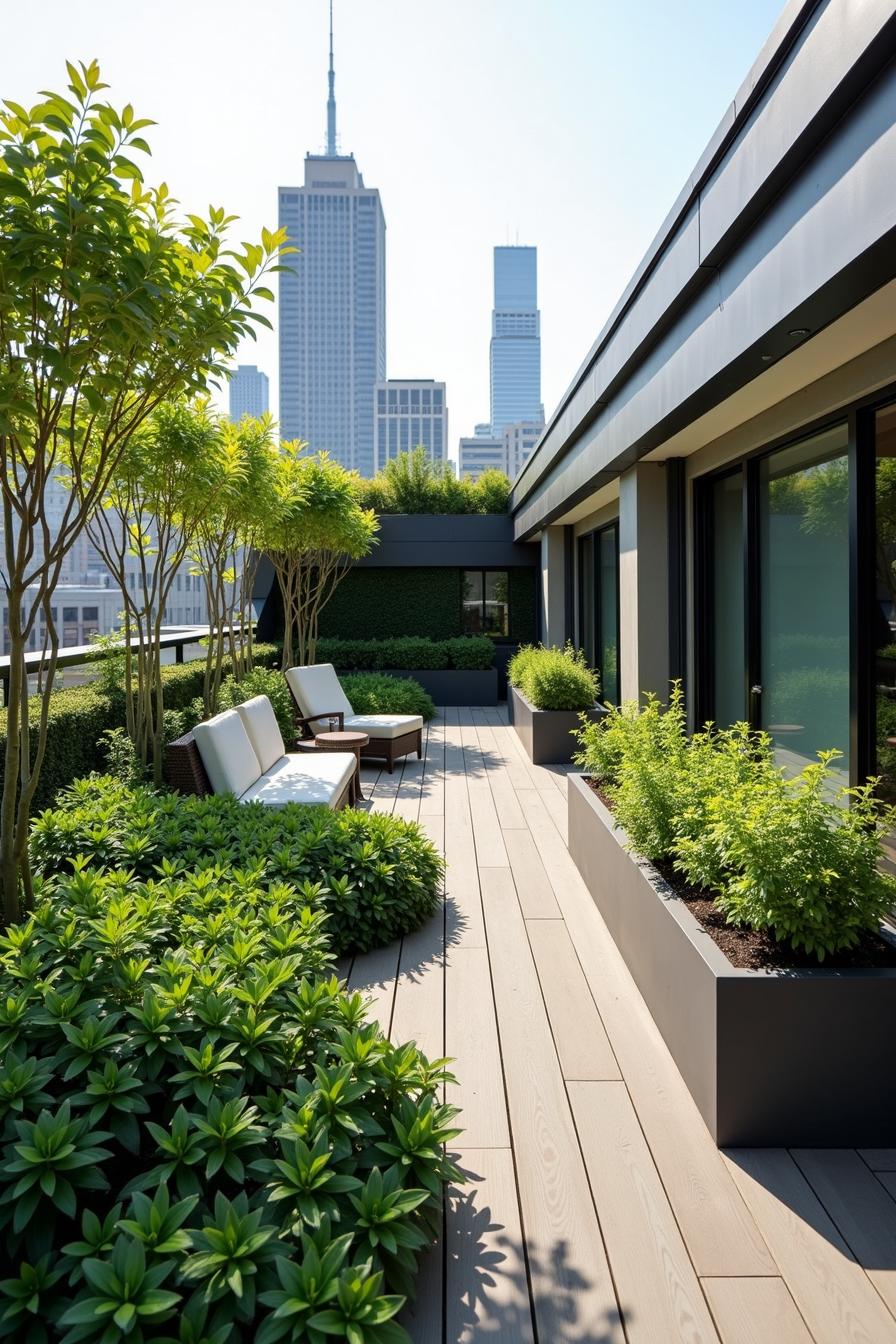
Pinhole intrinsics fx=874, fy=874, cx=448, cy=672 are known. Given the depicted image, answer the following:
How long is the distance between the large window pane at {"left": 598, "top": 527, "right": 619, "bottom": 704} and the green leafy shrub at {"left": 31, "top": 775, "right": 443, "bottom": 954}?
5.32 meters

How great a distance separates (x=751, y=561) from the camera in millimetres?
4953

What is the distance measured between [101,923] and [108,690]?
4.07 m

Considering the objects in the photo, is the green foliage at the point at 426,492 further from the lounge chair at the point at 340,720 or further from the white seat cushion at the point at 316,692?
the lounge chair at the point at 340,720

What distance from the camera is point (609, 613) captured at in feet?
31.9

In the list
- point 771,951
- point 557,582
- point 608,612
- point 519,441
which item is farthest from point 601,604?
point 519,441

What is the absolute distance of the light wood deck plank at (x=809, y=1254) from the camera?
1.86 meters

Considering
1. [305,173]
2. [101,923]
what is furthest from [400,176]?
[305,173]

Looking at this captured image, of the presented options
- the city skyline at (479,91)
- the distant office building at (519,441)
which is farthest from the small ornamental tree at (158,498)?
the distant office building at (519,441)

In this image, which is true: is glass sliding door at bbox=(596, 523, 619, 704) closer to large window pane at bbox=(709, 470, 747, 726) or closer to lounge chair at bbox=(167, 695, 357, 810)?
large window pane at bbox=(709, 470, 747, 726)

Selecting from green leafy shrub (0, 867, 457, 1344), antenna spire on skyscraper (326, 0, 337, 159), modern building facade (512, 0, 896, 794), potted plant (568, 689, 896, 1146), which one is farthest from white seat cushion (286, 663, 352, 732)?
antenna spire on skyscraper (326, 0, 337, 159)

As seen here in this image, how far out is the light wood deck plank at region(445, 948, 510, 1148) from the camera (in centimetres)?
266

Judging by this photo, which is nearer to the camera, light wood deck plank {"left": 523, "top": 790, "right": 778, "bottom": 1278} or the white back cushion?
light wood deck plank {"left": 523, "top": 790, "right": 778, "bottom": 1278}

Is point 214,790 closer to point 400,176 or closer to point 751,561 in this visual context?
point 751,561

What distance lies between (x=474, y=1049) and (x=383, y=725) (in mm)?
5876
